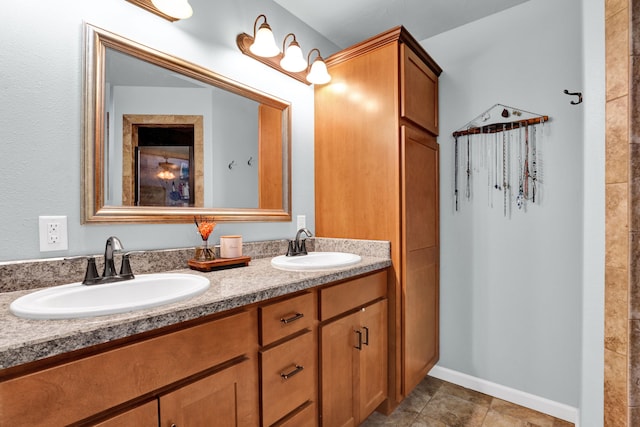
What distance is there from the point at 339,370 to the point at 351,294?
0.34 metres

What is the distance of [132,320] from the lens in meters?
0.75

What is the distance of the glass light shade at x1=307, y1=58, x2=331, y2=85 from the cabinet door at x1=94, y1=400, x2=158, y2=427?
184 centimetres

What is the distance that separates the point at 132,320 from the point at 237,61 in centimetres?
146

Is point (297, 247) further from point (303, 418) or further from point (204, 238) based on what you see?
point (303, 418)

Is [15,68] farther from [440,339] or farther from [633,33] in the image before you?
[440,339]


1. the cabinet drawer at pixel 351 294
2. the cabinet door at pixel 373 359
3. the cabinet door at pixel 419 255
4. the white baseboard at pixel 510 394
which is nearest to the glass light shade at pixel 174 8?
the cabinet door at pixel 419 255

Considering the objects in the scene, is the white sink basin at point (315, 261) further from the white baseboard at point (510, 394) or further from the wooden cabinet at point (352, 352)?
the white baseboard at point (510, 394)

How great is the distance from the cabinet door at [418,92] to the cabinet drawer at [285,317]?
1.19 metres

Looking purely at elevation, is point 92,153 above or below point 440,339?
above

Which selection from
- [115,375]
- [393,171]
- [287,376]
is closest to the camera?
[115,375]

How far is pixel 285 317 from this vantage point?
1173 millimetres

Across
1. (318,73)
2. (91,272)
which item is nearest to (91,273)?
(91,272)

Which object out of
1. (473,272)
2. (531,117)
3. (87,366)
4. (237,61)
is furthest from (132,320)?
(531,117)

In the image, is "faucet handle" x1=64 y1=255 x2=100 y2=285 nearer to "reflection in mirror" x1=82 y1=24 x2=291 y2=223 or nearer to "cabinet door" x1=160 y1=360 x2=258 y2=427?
"reflection in mirror" x1=82 y1=24 x2=291 y2=223
